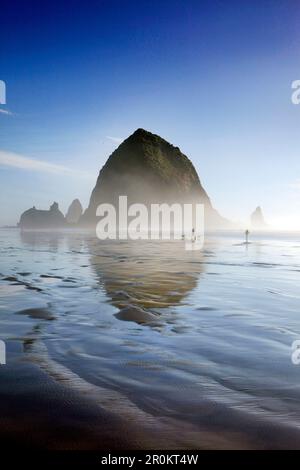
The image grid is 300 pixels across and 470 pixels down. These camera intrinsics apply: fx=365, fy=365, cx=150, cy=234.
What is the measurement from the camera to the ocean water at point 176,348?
11.6 ft

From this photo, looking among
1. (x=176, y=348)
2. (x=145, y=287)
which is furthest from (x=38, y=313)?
(x=145, y=287)

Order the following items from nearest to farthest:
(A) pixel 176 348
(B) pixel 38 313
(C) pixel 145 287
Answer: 1. (A) pixel 176 348
2. (B) pixel 38 313
3. (C) pixel 145 287

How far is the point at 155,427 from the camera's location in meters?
3.25

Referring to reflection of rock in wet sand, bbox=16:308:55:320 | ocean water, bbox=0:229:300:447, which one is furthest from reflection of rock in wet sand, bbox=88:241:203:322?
reflection of rock in wet sand, bbox=16:308:55:320

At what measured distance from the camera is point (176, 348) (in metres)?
5.52

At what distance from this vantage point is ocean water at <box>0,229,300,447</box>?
3533mm

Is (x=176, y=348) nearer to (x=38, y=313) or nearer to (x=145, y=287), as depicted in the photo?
(x=38, y=313)

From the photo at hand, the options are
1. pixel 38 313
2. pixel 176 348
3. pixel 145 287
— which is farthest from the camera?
pixel 145 287

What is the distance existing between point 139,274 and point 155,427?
1122 cm

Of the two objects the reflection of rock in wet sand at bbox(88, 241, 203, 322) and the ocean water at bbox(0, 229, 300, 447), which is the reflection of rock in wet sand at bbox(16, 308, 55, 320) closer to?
the ocean water at bbox(0, 229, 300, 447)

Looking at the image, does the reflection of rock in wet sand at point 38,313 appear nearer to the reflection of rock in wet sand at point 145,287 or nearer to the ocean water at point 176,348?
the ocean water at point 176,348

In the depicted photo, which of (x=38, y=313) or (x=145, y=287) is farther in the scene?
(x=145, y=287)
